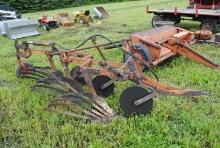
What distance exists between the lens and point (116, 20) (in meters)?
15.8

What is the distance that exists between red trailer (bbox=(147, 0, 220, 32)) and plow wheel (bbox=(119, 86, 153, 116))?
6.41m

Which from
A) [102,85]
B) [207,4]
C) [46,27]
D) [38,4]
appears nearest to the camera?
[102,85]

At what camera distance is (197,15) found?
11305mm

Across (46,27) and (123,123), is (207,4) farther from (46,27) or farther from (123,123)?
(123,123)

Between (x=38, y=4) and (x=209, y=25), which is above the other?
(x=209, y=25)

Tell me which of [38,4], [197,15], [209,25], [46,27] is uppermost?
[197,15]

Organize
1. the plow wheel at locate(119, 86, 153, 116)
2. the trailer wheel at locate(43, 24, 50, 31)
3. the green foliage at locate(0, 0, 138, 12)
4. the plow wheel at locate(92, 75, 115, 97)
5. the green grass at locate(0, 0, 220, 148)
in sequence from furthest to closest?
the green foliage at locate(0, 0, 138, 12) → the trailer wheel at locate(43, 24, 50, 31) → the plow wheel at locate(92, 75, 115, 97) → the plow wheel at locate(119, 86, 153, 116) → the green grass at locate(0, 0, 220, 148)

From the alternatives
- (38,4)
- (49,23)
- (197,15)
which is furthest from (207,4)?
(38,4)

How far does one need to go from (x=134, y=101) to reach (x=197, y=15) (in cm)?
695

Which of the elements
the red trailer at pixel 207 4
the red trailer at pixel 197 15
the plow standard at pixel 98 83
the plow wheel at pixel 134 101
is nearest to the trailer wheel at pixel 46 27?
the red trailer at pixel 197 15

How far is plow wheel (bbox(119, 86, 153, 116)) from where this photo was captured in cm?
507

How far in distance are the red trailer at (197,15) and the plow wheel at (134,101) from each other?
6406mm

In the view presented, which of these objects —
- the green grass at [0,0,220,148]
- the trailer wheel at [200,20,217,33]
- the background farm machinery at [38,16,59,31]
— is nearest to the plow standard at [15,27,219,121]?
the green grass at [0,0,220,148]

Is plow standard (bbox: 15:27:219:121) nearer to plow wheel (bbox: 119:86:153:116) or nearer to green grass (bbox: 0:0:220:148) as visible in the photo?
plow wheel (bbox: 119:86:153:116)
